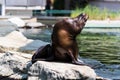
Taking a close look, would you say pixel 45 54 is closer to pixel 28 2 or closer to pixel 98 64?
pixel 98 64

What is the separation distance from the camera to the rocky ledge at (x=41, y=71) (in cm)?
645

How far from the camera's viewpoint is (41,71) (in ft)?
21.5

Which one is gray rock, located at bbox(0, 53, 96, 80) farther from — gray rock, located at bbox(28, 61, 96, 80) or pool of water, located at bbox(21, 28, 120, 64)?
pool of water, located at bbox(21, 28, 120, 64)

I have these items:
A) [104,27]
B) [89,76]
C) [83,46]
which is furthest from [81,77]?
[104,27]

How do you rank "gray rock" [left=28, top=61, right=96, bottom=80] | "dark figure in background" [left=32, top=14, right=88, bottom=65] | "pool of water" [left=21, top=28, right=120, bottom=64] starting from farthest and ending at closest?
"pool of water" [left=21, top=28, right=120, bottom=64], "dark figure in background" [left=32, top=14, right=88, bottom=65], "gray rock" [left=28, top=61, right=96, bottom=80]

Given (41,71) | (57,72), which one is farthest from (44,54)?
(57,72)

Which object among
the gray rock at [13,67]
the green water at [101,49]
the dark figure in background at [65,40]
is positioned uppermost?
the dark figure in background at [65,40]

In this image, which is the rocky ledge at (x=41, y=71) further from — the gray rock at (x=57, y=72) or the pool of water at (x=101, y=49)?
the pool of water at (x=101, y=49)

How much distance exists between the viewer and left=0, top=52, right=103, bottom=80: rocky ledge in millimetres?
6453

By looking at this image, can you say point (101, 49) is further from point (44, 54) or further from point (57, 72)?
point (57, 72)

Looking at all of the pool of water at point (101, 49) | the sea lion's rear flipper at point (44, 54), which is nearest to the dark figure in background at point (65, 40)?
the sea lion's rear flipper at point (44, 54)

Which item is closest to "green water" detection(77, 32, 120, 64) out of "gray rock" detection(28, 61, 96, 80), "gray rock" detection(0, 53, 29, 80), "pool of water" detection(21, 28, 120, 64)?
"pool of water" detection(21, 28, 120, 64)

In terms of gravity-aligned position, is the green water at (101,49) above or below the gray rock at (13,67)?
below

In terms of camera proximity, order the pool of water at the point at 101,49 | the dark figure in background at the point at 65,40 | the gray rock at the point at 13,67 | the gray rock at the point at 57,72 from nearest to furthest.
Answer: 1. the gray rock at the point at 57,72
2. the dark figure in background at the point at 65,40
3. the gray rock at the point at 13,67
4. the pool of water at the point at 101,49
